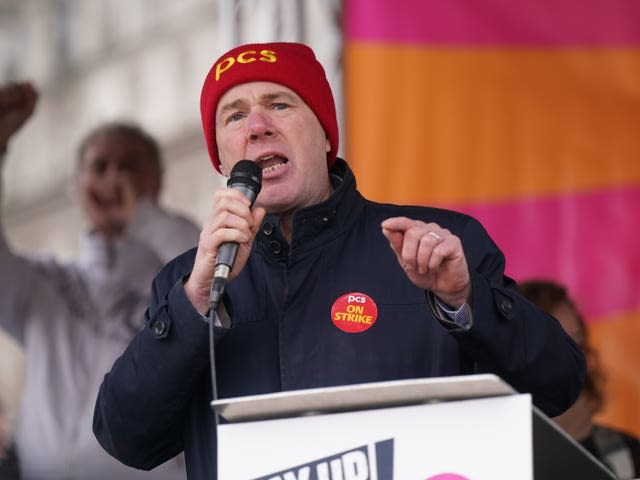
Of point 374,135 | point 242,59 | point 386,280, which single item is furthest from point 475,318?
point 374,135

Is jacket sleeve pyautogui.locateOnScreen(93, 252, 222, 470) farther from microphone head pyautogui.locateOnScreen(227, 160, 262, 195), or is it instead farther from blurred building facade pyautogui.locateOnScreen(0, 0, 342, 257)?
blurred building facade pyautogui.locateOnScreen(0, 0, 342, 257)

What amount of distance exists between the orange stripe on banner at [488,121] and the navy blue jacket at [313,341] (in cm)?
175

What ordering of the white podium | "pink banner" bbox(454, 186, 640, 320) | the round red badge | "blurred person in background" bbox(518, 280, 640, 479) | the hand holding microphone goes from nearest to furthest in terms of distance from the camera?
the white podium, the hand holding microphone, the round red badge, "blurred person in background" bbox(518, 280, 640, 479), "pink banner" bbox(454, 186, 640, 320)

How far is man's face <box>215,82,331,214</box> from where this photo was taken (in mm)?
2596

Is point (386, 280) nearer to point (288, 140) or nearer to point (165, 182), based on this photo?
point (288, 140)

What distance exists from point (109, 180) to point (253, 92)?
202 cm

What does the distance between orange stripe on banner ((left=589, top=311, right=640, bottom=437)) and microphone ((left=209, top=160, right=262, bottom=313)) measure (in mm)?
2631

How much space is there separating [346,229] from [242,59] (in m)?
0.46

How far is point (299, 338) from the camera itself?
2436 mm

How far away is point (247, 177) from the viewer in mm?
2211

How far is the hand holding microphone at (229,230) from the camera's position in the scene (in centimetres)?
210

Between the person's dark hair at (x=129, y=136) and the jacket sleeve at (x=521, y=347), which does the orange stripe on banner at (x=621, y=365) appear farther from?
the jacket sleeve at (x=521, y=347)

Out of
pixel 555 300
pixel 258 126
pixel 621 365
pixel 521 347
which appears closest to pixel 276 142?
pixel 258 126

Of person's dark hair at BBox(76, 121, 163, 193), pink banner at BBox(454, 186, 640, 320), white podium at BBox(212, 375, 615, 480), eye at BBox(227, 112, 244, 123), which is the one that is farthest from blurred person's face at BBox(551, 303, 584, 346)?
white podium at BBox(212, 375, 615, 480)
